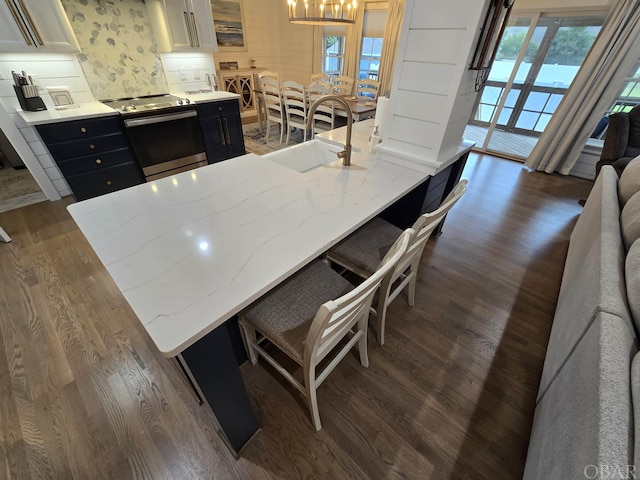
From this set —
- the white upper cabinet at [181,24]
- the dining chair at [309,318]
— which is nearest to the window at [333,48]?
the white upper cabinet at [181,24]

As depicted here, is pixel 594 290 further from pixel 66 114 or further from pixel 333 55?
pixel 333 55

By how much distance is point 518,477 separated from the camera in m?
1.11

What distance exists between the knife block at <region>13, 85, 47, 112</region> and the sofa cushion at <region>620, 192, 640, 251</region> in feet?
14.3

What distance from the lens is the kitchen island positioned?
0.73 m

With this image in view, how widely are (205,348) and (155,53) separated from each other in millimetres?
3746

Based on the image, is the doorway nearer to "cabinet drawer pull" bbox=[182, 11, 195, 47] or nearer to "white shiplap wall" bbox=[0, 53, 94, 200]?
"cabinet drawer pull" bbox=[182, 11, 195, 47]

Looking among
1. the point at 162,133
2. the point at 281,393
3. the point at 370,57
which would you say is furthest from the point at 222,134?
the point at 370,57

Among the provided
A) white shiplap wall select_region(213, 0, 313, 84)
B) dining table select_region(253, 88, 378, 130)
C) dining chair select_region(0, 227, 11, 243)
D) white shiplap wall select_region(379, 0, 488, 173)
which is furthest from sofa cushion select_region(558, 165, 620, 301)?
white shiplap wall select_region(213, 0, 313, 84)

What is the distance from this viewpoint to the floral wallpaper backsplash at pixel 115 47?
2.59 metres

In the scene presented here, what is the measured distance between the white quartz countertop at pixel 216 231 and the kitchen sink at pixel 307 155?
343 mm

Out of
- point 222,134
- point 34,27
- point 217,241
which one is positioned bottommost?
point 222,134

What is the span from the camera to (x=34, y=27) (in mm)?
2195

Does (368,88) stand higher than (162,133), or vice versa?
(368,88)

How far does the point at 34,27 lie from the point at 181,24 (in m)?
1.23
